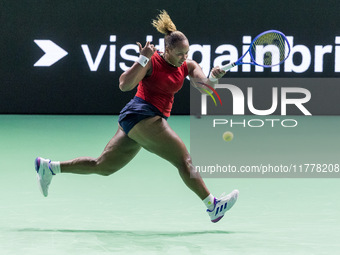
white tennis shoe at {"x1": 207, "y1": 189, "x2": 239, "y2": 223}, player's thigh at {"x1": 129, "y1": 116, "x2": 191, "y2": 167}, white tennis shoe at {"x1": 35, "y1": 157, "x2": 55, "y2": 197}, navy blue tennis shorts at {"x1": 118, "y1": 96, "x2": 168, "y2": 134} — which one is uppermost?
navy blue tennis shorts at {"x1": 118, "y1": 96, "x2": 168, "y2": 134}

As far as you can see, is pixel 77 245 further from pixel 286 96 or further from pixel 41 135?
pixel 286 96

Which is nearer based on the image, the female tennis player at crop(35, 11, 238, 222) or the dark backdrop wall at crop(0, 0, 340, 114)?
the female tennis player at crop(35, 11, 238, 222)

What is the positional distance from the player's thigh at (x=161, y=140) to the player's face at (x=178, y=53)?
48cm

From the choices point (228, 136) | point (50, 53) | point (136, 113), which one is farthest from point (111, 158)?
point (50, 53)

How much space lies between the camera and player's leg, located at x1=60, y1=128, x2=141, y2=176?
5527 mm

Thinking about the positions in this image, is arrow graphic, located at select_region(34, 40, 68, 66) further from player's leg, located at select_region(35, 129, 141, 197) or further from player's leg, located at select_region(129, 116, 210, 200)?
player's leg, located at select_region(129, 116, 210, 200)

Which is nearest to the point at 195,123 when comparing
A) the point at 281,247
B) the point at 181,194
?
the point at 181,194

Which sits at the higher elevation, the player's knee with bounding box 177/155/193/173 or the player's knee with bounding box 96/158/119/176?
the player's knee with bounding box 177/155/193/173

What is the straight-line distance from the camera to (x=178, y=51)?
5.37 meters

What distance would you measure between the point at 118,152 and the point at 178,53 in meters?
0.91

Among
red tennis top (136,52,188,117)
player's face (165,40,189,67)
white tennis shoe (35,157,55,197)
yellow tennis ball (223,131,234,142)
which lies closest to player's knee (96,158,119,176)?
white tennis shoe (35,157,55,197)

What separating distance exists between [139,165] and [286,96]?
579cm

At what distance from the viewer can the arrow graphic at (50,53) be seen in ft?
42.5

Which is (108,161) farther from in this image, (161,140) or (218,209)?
(218,209)
